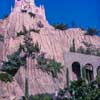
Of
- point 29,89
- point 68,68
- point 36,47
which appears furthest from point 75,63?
point 29,89

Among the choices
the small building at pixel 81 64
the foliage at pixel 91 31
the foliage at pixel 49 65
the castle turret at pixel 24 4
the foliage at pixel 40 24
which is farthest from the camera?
the castle turret at pixel 24 4

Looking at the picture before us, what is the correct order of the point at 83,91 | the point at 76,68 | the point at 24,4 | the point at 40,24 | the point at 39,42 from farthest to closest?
1. the point at 24,4
2. the point at 40,24
3. the point at 39,42
4. the point at 76,68
5. the point at 83,91

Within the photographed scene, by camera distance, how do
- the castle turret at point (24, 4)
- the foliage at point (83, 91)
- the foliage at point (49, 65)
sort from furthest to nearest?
1. the castle turret at point (24, 4)
2. the foliage at point (49, 65)
3. the foliage at point (83, 91)

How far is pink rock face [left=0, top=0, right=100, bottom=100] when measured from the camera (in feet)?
157

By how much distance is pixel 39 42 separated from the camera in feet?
188

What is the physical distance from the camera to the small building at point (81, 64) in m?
54.2

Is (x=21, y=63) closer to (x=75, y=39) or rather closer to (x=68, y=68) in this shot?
(x=68, y=68)

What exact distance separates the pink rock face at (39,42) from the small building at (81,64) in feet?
4.14

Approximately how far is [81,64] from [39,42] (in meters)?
7.57

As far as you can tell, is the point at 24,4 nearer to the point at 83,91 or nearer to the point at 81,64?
the point at 81,64

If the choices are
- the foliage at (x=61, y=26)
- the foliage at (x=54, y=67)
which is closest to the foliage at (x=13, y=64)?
the foliage at (x=54, y=67)

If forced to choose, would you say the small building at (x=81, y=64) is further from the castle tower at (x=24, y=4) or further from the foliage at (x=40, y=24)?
the castle tower at (x=24, y=4)

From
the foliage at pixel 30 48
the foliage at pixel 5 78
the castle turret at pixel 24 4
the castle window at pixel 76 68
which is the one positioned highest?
the castle turret at pixel 24 4

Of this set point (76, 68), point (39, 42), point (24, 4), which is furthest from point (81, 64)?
point (24, 4)
